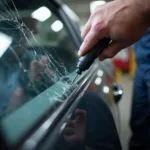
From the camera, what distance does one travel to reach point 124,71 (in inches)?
342

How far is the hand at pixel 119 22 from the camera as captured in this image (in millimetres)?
821

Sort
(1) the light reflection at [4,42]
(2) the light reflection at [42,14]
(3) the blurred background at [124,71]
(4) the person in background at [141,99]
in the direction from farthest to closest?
(3) the blurred background at [124,71] < (4) the person in background at [141,99] < (2) the light reflection at [42,14] < (1) the light reflection at [4,42]

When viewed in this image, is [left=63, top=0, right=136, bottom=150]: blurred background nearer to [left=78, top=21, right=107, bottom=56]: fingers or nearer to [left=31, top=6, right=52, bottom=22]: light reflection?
[left=31, top=6, right=52, bottom=22]: light reflection

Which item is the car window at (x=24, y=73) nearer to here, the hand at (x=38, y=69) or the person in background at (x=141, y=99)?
the hand at (x=38, y=69)

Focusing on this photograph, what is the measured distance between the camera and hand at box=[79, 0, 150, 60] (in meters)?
0.82

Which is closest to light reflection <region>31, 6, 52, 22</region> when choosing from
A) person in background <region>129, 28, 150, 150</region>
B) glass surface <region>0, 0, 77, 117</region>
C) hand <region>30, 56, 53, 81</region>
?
glass surface <region>0, 0, 77, 117</region>

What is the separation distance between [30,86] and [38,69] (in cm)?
11

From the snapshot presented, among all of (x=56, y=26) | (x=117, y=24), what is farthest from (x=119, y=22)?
(x=56, y=26)

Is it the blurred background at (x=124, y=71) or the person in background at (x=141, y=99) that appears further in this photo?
the blurred background at (x=124, y=71)

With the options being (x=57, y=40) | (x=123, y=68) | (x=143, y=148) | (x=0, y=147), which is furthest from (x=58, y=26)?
(x=123, y=68)

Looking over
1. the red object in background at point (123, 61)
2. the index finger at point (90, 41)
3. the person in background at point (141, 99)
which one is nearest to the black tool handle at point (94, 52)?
the index finger at point (90, 41)

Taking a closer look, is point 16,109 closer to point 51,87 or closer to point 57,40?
point 51,87

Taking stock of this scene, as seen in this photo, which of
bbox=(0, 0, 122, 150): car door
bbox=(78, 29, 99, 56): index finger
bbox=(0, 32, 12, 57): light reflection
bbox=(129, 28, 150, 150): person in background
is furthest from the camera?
bbox=(129, 28, 150, 150): person in background

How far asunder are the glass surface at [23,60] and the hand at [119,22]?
155 millimetres
